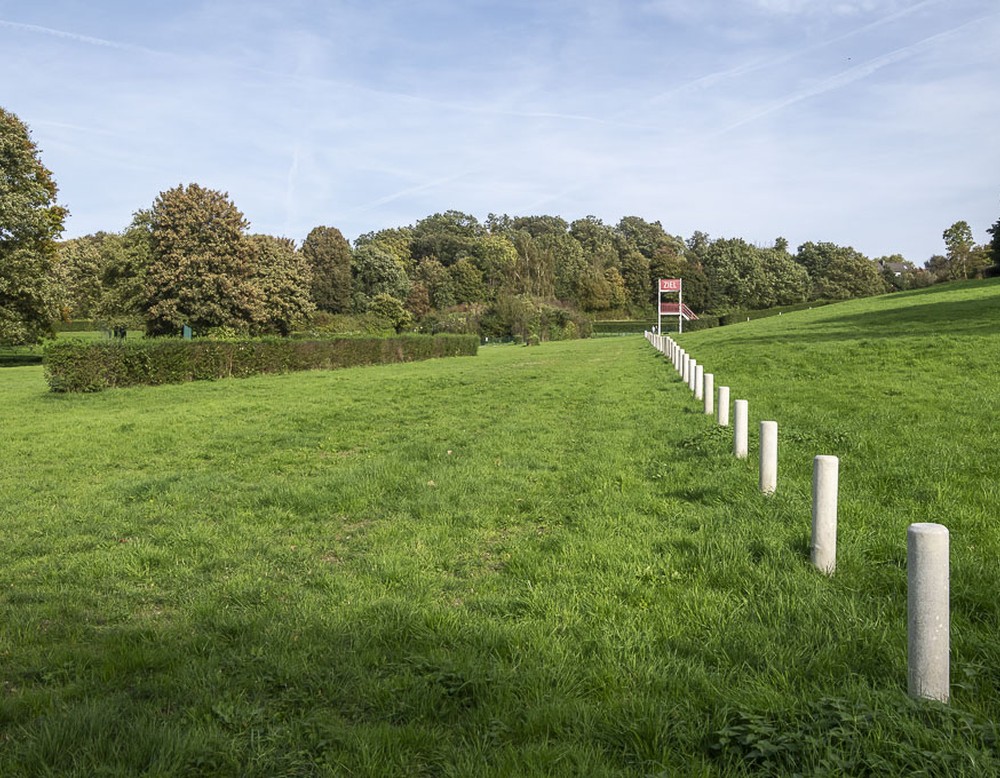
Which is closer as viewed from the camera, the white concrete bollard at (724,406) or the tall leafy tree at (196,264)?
the white concrete bollard at (724,406)

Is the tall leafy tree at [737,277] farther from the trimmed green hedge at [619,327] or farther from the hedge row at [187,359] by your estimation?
the hedge row at [187,359]

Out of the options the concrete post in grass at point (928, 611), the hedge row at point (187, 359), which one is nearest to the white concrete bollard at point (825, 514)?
the concrete post in grass at point (928, 611)

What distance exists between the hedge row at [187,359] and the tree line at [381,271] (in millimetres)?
11659

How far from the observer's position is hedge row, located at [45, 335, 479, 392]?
20.4m

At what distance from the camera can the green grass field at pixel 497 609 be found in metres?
2.78

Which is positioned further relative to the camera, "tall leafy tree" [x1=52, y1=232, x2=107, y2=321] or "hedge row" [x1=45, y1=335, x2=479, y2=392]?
"tall leafy tree" [x1=52, y1=232, x2=107, y2=321]

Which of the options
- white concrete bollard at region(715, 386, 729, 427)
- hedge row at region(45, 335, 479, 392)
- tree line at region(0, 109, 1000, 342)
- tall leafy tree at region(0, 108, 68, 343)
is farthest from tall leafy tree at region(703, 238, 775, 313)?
white concrete bollard at region(715, 386, 729, 427)

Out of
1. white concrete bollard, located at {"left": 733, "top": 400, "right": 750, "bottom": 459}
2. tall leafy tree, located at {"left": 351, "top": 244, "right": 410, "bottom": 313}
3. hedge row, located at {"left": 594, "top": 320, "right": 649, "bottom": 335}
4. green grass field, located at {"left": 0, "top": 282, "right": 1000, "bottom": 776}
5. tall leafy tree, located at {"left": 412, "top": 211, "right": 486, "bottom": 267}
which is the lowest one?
green grass field, located at {"left": 0, "top": 282, "right": 1000, "bottom": 776}

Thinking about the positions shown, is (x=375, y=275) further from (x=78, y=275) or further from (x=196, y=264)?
(x=196, y=264)

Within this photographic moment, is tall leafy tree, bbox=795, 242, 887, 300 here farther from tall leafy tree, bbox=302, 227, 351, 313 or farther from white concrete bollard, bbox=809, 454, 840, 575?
white concrete bollard, bbox=809, 454, 840, 575

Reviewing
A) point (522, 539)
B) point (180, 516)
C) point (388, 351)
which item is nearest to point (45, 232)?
point (388, 351)

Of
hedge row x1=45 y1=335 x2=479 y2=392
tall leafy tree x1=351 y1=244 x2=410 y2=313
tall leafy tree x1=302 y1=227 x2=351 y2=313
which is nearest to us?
hedge row x1=45 y1=335 x2=479 y2=392

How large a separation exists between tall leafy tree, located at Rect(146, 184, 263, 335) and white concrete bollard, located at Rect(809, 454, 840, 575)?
41.0 m

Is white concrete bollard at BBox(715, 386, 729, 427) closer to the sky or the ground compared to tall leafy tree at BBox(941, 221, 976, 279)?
closer to the ground
